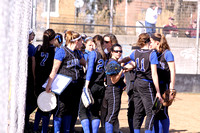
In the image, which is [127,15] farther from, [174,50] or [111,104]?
[111,104]

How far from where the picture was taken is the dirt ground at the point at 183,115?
25.8 ft

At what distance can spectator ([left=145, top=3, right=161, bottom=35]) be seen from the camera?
14.3 metres

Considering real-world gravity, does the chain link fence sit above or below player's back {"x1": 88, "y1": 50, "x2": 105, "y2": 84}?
above

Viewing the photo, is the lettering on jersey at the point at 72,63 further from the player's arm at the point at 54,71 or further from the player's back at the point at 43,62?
the player's back at the point at 43,62

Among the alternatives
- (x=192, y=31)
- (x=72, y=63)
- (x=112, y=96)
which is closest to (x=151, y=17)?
(x=192, y=31)

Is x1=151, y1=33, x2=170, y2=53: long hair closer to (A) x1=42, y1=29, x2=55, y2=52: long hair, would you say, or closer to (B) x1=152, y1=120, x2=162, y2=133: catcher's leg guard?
(B) x1=152, y1=120, x2=162, y2=133: catcher's leg guard

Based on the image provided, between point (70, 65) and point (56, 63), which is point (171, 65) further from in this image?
point (56, 63)

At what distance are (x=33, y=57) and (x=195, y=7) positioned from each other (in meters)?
9.88

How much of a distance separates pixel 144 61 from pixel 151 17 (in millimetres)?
8785

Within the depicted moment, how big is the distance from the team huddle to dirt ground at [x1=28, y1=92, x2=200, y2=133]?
1358mm

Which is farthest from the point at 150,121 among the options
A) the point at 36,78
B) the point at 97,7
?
the point at 97,7

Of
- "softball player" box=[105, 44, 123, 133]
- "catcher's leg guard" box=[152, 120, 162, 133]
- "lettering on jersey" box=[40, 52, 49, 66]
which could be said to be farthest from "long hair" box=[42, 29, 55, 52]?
"catcher's leg guard" box=[152, 120, 162, 133]

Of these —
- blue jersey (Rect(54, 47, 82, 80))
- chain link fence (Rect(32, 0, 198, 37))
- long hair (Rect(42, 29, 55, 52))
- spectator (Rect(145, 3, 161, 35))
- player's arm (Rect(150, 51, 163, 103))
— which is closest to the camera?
player's arm (Rect(150, 51, 163, 103))

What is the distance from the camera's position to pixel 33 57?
646 cm
